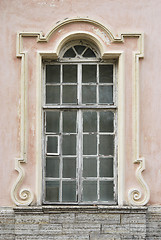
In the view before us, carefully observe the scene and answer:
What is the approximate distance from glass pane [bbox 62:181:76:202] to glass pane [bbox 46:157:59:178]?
8.4 inches

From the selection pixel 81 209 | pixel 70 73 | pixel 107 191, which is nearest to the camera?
pixel 81 209

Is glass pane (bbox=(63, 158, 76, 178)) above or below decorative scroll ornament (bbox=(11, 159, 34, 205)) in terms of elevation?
above

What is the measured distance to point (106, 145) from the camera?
8.55 m

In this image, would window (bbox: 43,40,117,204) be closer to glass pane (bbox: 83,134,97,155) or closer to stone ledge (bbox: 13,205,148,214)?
glass pane (bbox: 83,134,97,155)

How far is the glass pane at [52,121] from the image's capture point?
859 cm

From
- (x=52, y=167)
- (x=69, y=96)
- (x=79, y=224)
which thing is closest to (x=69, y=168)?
(x=52, y=167)

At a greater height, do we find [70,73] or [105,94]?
[70,73]

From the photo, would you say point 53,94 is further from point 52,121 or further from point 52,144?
point 52,144

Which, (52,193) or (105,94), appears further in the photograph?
(105,94)

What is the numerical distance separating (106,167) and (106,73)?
1.51 metres

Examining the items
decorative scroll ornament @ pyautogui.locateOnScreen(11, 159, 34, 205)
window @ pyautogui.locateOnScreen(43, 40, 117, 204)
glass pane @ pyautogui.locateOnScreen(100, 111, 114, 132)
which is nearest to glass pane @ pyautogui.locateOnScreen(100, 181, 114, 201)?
window @ pyautogui.locateOnScreen(43, 40, 117, 204)

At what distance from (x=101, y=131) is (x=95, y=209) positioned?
1251mm

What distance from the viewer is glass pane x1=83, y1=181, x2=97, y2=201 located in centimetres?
847

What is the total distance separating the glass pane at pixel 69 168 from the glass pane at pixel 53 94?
976mm
